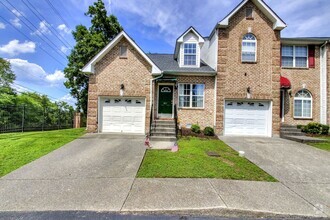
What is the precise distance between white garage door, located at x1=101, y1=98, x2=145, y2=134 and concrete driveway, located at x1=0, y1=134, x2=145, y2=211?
4.40 metres

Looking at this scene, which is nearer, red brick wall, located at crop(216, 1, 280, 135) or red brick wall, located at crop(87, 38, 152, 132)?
red brick wall, located at crop(87, 38, 152, 132)

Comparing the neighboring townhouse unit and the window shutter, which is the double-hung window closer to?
the neighboring townhouse unit

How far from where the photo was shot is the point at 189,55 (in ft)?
44.2

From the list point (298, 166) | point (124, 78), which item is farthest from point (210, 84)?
point (298, 166)

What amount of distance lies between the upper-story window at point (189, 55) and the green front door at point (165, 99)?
7.58 ft

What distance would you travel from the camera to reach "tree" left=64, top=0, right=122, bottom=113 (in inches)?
772

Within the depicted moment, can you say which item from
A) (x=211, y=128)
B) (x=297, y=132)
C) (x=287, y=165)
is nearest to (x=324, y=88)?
(x=297, y=132)

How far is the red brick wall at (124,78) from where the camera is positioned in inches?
482

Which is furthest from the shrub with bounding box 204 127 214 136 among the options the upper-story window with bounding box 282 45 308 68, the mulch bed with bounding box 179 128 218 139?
the upper-story window with bounding box 282 45 308 68

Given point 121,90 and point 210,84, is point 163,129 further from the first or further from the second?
point 210,84

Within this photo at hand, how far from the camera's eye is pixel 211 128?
11992 mm

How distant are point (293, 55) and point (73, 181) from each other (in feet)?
51.4

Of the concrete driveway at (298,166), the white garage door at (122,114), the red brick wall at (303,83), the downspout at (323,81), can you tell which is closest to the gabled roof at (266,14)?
the red brick wall at (303,83)

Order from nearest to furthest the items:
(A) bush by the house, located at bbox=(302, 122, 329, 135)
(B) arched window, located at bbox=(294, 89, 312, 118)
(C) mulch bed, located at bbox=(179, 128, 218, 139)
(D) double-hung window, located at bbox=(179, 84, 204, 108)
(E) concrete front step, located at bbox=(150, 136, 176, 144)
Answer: (E) concrete front step, located at bbox=(150, 136, 176, 144) → (C) mulch bed, located at bbox=(179, 128, 218, 139) → (A) bush by the house, located at bbox=(302, 122, 329, 135) → (D) double-hung window, located at bbox=(179, 84, 204, 108) → (B) arched window, located at bbox=(294, 89, 312, 118)
